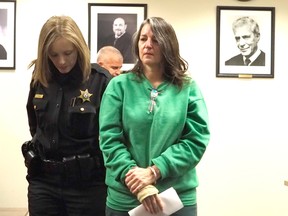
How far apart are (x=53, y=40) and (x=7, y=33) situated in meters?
2.00

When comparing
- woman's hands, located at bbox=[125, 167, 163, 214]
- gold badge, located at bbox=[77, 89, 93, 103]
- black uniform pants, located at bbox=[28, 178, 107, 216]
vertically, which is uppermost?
gold badge, located at bbox=[77, 89, 93, 103]

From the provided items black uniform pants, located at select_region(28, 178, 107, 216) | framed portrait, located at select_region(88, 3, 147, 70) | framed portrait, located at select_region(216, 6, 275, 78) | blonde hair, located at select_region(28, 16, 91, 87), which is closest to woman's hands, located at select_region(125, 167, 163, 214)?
black uniform pants, located at select_region(28, 178, 107, 216)

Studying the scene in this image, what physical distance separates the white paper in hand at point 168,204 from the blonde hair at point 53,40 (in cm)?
60

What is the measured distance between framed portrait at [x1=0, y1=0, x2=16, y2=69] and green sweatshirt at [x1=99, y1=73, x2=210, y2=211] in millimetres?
2163

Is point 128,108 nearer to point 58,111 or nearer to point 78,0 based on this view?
point 58,111

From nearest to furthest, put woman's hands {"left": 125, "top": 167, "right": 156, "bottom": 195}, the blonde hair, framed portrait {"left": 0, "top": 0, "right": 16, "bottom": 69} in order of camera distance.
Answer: woman's hands {"left": 125, "top": 167, "right": 156, "bottom": 195}, the blonde hair, framed portrait {"left": 0, "top": 0, "right": 16, "bottom": 69}

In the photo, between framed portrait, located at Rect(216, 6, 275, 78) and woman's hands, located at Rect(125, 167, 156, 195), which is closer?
woman's hands, located at Rect(125, 167, 156, 195)

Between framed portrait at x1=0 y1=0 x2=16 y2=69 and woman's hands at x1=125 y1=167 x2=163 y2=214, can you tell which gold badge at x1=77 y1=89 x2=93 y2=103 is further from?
framed portrait at x1=0 y1=0 x2=16 y2=69

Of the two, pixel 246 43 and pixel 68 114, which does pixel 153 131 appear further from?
pixel 246 43

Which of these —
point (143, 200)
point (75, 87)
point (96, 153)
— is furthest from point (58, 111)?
point (143, 200)

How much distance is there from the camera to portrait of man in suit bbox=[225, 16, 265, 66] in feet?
11.3

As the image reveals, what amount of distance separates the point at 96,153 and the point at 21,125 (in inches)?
77.5

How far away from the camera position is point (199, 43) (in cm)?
346

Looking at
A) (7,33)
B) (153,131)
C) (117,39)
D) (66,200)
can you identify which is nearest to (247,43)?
(117,39)
